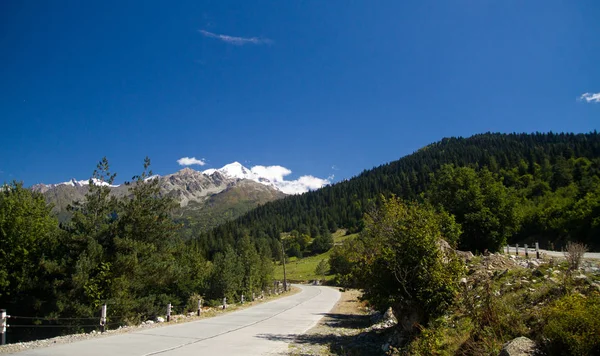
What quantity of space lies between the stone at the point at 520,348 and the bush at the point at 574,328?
32 cm

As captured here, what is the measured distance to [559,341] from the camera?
6238 mm

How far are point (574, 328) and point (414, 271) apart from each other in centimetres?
542

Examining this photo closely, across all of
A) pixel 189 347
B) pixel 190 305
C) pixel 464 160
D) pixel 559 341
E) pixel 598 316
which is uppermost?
pixel 464 160

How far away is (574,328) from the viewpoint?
6.18 metres

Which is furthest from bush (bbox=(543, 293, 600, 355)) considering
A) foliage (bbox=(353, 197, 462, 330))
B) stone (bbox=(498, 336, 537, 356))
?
foliage (bbox=(353, 197, 462, 330))

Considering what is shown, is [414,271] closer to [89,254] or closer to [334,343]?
[334,343]

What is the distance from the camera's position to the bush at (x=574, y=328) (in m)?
5.77

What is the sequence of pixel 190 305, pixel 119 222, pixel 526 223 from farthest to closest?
pixel 526 223, pixel 190 305, pixel 119 222

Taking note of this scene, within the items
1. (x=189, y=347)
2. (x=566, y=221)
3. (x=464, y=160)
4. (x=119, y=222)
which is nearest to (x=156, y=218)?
(x=119, y=222)

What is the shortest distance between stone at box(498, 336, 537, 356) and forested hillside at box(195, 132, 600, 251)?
1152 cm

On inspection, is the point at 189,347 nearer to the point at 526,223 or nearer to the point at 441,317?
the point at 441,317

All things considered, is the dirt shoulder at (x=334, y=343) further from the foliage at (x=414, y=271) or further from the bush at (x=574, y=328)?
the bush at (x=574, y=328)

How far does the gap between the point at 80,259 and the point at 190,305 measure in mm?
17970

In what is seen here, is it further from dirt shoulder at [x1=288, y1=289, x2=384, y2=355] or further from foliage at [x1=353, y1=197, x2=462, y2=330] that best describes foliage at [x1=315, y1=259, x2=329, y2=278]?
foliage at [x1=353, y1=197, x2=462, y2=330]
